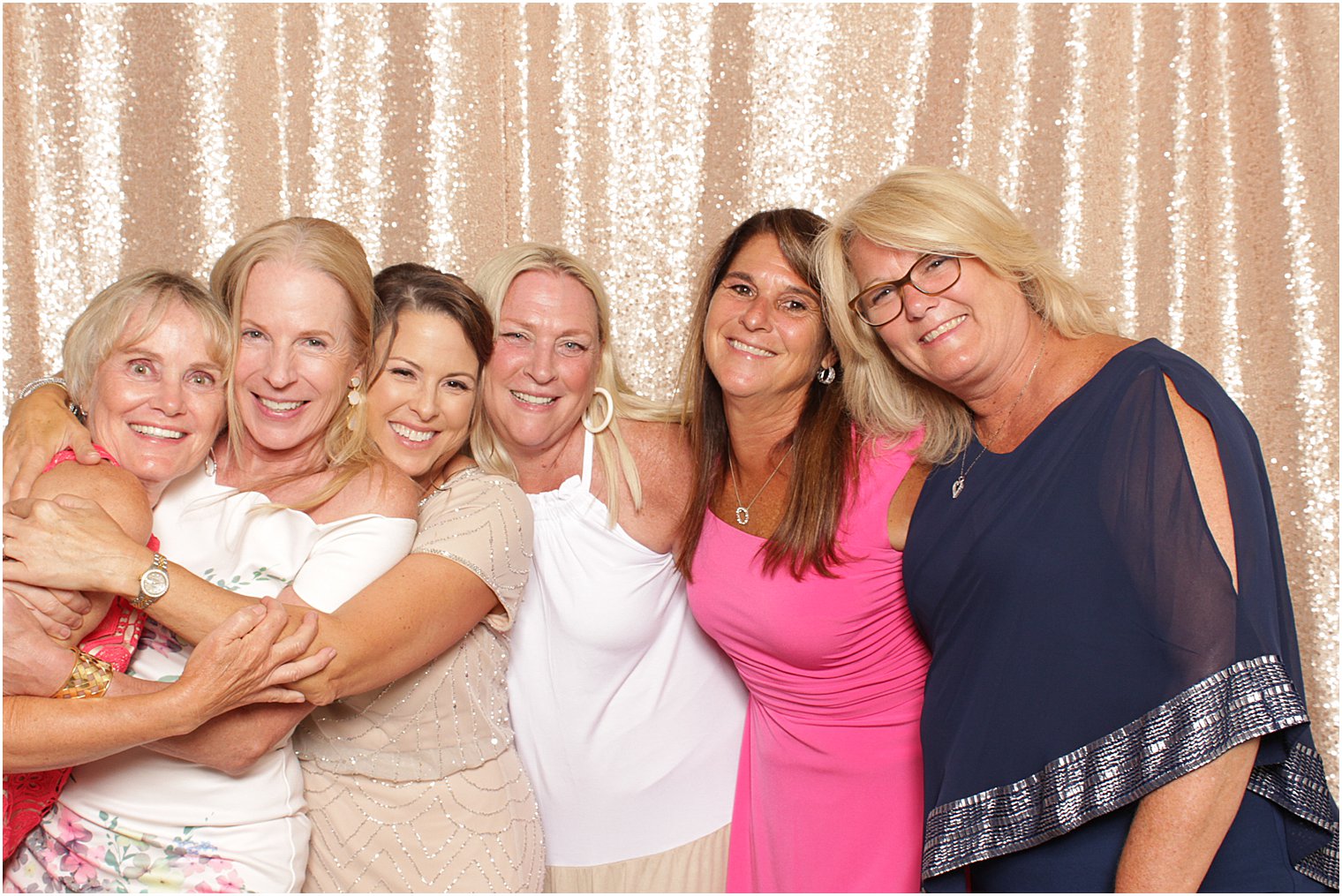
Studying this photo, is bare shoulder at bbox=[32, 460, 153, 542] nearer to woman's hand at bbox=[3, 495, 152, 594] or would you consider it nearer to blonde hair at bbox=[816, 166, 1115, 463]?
woman's hand at bbox=[3, 495, 152, 594]

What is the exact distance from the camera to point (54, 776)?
4.78 feet

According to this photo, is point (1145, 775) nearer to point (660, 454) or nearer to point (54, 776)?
point (660, 454)

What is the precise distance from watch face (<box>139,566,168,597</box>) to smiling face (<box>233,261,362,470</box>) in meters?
0.34

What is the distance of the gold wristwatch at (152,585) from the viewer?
1301 millimetres

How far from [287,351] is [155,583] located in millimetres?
436

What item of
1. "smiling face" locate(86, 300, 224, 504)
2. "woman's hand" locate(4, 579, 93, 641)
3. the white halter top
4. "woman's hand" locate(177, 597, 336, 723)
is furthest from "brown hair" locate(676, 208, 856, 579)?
"woman's hand" locate(4, 579, 93, 641)

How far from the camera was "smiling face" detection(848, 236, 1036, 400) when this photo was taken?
5.10ft

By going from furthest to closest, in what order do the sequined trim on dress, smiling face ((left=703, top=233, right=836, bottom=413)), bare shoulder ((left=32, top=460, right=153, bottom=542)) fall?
1. smiling face ((left=703, top=233, right=836, bottom=413))
2. bare shoulder ((left=32, top=460, right=153, bottom=542))
3. the sequined trim on dress

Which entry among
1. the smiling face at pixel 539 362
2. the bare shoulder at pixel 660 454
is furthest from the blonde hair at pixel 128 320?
the bare shoulder at pixel 660 454

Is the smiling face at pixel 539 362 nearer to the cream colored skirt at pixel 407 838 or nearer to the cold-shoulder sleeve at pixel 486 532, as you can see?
the cold-shoulder sleeve at pixel 486 532

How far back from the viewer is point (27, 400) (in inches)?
62.1

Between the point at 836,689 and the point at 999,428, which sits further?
the point at 836,689

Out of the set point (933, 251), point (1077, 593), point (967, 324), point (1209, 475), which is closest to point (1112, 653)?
point (1077, 593)

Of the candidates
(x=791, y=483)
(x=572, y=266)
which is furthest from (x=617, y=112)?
(x=791, y=483)
